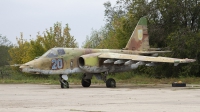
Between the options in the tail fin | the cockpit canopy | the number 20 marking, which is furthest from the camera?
the tail fin

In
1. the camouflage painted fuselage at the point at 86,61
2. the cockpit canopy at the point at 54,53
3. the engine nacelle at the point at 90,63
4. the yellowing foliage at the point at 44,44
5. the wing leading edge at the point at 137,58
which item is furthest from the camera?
the yellowing foliage at the point at 44,44

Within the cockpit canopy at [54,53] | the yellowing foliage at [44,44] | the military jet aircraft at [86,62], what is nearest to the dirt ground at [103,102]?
the military jet aircraft at [86,62]

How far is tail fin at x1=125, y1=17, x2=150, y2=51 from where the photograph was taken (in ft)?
95.5

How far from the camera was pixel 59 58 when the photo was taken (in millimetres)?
24656

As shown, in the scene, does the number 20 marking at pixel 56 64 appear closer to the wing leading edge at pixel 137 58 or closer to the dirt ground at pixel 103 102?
the wing leading edge at pixel 137 58

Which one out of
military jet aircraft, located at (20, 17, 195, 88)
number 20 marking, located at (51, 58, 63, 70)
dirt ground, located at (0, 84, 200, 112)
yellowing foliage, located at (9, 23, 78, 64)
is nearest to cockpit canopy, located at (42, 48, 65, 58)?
military jet aircraft, located at (20, 17, 195, 88)

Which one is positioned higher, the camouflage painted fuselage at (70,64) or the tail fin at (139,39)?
the tail fin at (139,39)

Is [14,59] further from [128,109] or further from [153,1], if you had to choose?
[128,109]

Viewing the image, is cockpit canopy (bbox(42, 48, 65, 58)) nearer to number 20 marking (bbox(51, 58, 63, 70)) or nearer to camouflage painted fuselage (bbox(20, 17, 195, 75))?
camouflage painted fuselage (bbox(20, 17, 195, 75))

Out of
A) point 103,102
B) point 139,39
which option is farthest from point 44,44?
point 103,102

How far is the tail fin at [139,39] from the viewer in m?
29.1

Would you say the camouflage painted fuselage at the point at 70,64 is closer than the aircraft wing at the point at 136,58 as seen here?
No

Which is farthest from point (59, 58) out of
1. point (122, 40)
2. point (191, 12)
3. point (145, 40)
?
point (122, 40)

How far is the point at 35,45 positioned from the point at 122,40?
1041cm
